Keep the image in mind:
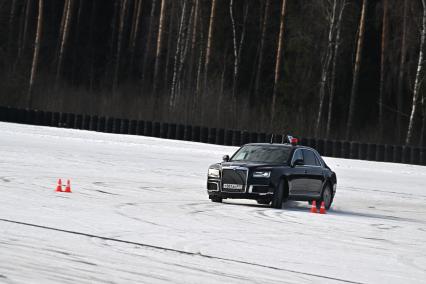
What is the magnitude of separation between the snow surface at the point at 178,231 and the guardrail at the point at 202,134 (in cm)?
832

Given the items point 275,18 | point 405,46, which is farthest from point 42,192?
point 275,18

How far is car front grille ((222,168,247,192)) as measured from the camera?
22266 millimetres

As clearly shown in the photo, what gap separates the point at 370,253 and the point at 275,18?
58.2 metres

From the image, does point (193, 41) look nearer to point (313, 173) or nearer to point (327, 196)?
point (327, 196)

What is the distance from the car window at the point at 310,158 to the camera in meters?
24.5

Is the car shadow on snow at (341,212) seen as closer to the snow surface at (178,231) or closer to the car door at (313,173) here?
the snow surface at (178,231)

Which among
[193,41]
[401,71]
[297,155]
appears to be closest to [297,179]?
[297,155]

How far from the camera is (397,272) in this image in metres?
13.2

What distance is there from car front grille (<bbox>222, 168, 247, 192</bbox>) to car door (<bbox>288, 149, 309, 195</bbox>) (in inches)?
50.4

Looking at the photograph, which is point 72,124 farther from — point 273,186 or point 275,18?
point 275,18

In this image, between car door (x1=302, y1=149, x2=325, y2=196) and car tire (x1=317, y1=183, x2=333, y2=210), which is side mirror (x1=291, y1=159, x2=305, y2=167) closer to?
car door (x1=302, y1=149, x2=325, y2=196)

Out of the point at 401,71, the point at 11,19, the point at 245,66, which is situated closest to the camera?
the point at 401,71

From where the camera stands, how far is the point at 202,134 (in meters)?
44.6

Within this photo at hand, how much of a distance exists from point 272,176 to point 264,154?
1.61 m
